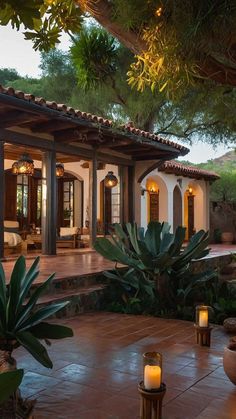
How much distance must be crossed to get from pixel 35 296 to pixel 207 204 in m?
15.1

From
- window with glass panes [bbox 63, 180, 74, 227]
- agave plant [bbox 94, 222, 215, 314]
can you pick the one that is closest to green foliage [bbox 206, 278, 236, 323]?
agave plant [bbox 94, 222, 215, 314]

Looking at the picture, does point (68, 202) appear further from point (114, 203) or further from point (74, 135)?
point (74, 135)

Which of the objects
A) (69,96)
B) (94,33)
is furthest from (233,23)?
(69,96)

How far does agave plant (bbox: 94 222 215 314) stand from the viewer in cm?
580

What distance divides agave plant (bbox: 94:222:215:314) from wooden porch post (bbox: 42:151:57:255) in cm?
323

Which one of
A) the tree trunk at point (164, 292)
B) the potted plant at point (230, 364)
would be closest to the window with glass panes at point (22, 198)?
the tree trunk at point (164, 292)

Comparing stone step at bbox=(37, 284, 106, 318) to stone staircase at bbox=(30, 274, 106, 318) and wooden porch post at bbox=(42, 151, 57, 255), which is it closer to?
stone staircase at bbox=(30, 274, 106, 318)

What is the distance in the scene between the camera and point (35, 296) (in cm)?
287

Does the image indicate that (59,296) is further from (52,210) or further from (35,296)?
(52,210)

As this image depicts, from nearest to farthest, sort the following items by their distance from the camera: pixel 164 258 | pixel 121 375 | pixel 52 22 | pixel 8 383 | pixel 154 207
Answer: pixel 8 383
pixel 52 22
pixel 121 375
pixel 164 258
pixel 154 207

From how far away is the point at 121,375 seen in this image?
3396 millimetres

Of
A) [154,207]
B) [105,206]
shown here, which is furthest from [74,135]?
[154,207]

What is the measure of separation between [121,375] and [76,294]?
7.72 ft

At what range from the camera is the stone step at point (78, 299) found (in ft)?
17.3
